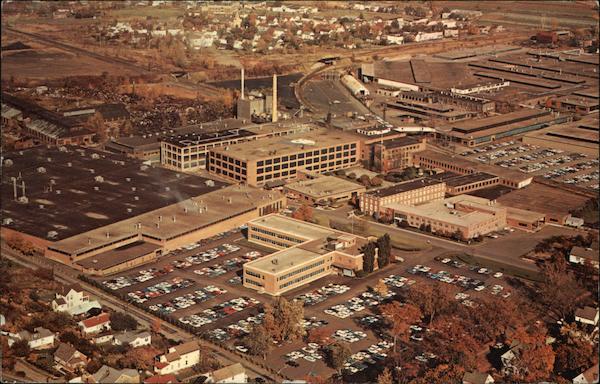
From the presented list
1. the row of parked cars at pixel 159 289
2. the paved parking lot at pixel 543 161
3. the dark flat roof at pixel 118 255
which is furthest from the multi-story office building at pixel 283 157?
the row of parked cars at pixel 159 289

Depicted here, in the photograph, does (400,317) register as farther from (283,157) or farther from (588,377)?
(283,157)

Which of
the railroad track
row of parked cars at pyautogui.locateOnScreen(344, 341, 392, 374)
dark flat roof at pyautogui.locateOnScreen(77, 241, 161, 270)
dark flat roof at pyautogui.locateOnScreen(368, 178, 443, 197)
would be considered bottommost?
the railroad track

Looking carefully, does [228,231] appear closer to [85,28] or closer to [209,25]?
[209,25]

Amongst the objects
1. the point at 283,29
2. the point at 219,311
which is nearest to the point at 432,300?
the point at 219,311

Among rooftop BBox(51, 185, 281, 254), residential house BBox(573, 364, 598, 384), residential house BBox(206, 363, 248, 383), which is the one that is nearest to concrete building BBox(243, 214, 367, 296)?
rooftop BBox(51, 185, 281, 254)

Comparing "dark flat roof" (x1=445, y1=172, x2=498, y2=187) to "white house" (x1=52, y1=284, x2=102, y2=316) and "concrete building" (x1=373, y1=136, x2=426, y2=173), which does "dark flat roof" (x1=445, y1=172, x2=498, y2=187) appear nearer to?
"concrete building" (x1=373, y1=136, x2=426, y2=173)

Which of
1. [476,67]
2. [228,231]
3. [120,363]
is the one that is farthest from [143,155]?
[476,67]
